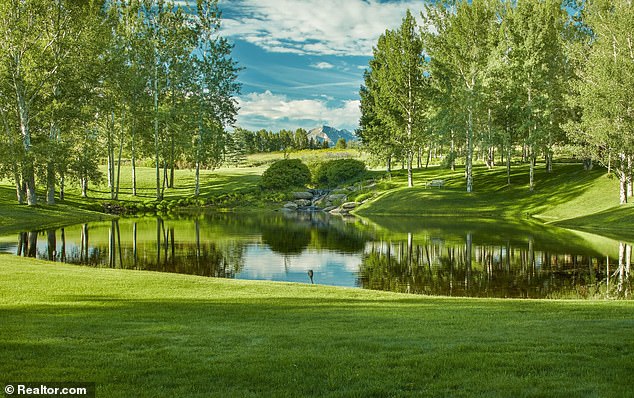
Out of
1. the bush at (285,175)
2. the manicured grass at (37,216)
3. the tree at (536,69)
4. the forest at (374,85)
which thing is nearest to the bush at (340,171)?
the bush at (285,175)

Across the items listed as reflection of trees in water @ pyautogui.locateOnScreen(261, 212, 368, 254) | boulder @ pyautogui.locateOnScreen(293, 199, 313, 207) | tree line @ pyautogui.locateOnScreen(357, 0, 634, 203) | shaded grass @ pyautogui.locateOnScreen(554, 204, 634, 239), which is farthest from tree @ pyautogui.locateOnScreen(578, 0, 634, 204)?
boulder @ pyautogui.locateOnScreen(293, 199, 313, 207)

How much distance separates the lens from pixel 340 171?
79.4 m

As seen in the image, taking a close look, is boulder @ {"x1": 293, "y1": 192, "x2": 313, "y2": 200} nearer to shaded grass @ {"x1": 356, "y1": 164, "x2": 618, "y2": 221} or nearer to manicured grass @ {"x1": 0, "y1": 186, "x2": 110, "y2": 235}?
shaded grass @ {"x1": 356, "y1": 164, "x2": 618, "y2": 221}

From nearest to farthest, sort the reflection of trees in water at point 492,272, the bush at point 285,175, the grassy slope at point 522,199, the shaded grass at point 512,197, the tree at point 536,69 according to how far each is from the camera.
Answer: the reflection of trees in water at point 492,272 → the grassy slope at point 522,199 → the shaded grass at point 512,197 → the tree at point 536,69 → the bush at point 285,175

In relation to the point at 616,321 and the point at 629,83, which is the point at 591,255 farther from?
the point at 629,83

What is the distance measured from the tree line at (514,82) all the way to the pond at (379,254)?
12.1 meters

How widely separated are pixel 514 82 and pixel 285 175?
3484cm

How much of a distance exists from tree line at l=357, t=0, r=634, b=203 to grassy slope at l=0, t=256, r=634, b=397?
35594 mm

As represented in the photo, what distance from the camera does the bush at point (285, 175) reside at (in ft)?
252

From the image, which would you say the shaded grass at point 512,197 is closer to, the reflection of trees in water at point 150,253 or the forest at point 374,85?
the forest at point 374,85

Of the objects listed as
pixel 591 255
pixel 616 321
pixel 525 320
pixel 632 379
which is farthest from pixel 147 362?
pixel 591 255

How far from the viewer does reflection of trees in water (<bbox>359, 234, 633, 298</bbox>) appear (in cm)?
1994

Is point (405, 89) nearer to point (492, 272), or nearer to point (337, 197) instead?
point (337, 197)

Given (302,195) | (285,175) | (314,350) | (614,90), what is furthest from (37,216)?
(614,90)
